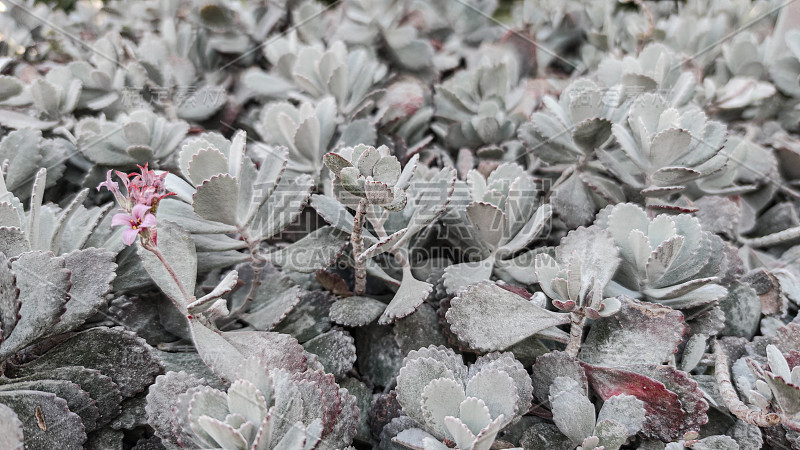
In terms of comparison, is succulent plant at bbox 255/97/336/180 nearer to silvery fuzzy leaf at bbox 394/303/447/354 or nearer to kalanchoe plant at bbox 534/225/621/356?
silvery fuzzy leaf at bbox 394/303/447/354

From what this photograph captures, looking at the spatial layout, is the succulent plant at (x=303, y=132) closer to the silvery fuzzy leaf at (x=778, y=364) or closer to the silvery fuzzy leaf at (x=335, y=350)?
the silvery fuzzy leaf at (x=335, y=350)

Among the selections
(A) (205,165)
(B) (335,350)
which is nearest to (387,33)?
(A) (205,165)

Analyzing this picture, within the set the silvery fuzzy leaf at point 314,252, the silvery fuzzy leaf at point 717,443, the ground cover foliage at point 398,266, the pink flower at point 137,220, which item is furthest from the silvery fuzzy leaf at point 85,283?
the silvery fuzzy leaf at point 717,443

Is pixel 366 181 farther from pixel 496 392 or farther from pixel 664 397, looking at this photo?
pixel 664 397

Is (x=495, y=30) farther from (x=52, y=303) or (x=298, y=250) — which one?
(x=52, y=303)

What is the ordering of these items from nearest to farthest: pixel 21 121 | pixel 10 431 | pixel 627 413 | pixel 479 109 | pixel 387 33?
pixel 10 431 < pixel 627 413 < pixel 21 121 < pixel 479 109 < pixel 387 33

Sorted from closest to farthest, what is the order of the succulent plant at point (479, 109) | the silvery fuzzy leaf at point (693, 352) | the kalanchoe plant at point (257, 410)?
1. the kalanchoe plant at point (257, 410)
2. the silvery fuzzy leaf at point (693, 352)
3. the succulent plant at point (479, 109)
